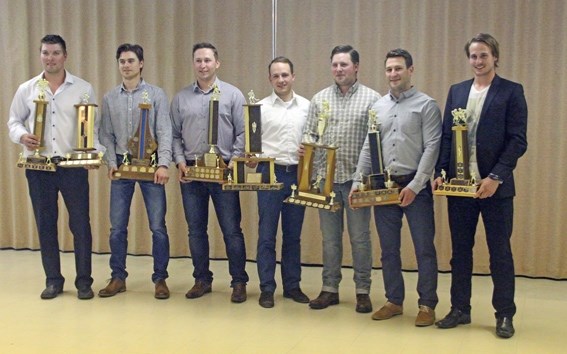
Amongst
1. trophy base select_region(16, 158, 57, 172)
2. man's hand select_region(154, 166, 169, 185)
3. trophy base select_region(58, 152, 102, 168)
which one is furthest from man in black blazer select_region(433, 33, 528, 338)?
trophy base select_region(16, 158, 57, 172)

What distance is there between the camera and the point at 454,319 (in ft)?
13.3

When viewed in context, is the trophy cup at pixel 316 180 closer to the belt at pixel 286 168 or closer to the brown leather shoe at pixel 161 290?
the belt at pixel 286 168

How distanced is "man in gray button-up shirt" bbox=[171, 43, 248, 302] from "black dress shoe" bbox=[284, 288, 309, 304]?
0.97 feet

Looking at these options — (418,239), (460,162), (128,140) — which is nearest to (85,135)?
(128,140)

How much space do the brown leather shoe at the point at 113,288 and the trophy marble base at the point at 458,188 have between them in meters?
2.28

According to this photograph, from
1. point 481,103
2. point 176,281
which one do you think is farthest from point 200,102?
point 481,103

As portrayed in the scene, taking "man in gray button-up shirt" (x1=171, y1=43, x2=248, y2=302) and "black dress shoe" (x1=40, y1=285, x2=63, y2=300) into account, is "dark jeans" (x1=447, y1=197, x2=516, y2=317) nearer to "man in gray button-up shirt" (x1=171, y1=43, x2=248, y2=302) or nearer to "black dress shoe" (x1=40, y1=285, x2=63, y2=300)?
"man in gray button-up shirt" (x1=171, y1=43, x2=248, y2=302)

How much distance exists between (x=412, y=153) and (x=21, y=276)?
10.4 feet

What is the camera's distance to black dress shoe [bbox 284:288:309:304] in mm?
4645

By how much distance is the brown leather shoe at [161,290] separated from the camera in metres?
4.73

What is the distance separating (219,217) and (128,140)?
31.2 inches

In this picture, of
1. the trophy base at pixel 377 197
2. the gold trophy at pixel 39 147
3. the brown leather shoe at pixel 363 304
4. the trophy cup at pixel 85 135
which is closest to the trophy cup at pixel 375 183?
the trophy base at pixel 377 197

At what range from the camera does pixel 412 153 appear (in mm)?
4098

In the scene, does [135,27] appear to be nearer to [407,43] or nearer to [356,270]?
[407,43]
